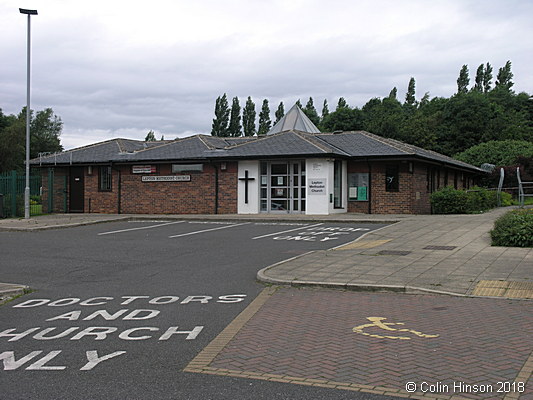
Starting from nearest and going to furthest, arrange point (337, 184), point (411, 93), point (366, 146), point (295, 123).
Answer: point (337, 184) → point (366, 146) → point (295, 123) → point (411, 93)

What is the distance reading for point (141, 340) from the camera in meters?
6.77

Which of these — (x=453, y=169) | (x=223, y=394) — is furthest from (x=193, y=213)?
(x=223, y=394)

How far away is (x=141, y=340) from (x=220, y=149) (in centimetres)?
2434

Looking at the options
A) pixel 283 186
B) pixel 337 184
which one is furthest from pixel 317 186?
pixel 283 186

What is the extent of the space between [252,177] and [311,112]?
208 ft

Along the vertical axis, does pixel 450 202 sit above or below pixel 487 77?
below

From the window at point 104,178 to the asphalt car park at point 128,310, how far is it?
45.3 ft

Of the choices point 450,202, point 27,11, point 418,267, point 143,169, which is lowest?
point 418,267

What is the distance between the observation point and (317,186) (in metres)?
27.6

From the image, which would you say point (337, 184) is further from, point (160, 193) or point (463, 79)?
point (463, 79)

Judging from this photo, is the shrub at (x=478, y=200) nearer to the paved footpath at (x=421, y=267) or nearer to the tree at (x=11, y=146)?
the paved footpath at (x=421, y=267)

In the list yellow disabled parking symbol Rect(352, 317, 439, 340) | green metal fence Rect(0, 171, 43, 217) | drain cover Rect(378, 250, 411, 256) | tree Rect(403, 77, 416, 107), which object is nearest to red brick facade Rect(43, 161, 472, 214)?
green metal fence Rect(0, 171, 43, 217)

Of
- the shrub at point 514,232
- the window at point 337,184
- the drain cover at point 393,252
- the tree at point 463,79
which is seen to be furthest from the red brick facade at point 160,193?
the tree at point 463,79

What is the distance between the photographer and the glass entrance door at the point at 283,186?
28.5m
